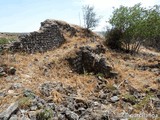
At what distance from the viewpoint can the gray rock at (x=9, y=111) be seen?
20.9ft

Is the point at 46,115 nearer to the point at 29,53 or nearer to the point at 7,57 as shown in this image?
the point at 7,57

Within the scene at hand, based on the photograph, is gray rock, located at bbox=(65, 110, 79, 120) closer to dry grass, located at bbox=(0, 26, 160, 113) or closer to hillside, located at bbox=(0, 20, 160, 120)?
hillside, located at bbox=(0, 20, 160, 120)

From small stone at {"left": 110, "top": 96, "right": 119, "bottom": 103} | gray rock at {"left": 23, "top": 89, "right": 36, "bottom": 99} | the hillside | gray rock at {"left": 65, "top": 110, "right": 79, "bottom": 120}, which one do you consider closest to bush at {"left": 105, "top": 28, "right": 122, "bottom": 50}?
the hillside

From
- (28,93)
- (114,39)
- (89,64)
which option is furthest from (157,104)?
(114,39)

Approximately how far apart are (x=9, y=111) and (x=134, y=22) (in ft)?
55.0

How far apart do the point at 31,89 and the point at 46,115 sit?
1734 millimetres

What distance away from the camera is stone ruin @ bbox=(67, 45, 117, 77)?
12523 millimetres

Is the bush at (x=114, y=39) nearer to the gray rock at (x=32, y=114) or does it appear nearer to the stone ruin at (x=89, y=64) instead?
the stone ruin at (x=89, y=64)

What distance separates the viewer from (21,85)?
8.35 m

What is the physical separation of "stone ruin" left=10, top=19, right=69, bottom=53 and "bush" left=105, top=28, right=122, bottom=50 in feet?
15.2

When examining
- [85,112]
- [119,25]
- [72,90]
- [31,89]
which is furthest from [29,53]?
[119,25]

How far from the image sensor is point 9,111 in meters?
6.53

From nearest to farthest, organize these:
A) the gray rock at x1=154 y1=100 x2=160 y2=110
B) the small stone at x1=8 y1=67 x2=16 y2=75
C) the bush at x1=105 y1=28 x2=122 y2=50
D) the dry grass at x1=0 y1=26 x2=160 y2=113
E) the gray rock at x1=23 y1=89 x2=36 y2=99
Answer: the gray rock at x1=23 y1=89 x2=36 y2=99 < the dry grass at x1=0 y1=26 x2=160 y2=113 < the small stone at x1=8 y1=67 x2=16 y2=75 < the gray rock at x1=154 y1=100 x2=160 y2=110 < the bush at x1=105 y1=28 x2=122 y2=50

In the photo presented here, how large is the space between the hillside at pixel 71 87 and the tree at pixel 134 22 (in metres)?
6.16
